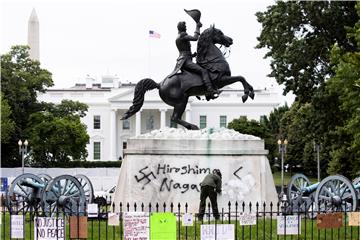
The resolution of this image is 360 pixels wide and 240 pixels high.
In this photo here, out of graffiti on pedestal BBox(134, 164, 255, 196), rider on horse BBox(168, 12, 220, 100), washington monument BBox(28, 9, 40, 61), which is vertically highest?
washington monument BBox(28, 9, 40, 61)

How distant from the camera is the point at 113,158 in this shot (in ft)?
314

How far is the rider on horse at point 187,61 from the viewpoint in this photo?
19766 millimetres

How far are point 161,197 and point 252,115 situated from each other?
7883 centimetres

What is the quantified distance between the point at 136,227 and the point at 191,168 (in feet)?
21.9

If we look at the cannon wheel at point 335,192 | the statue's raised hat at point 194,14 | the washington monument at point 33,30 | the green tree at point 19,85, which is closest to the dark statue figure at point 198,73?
the statue's raised hat at point 194,14

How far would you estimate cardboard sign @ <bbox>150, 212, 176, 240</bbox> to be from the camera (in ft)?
40.6

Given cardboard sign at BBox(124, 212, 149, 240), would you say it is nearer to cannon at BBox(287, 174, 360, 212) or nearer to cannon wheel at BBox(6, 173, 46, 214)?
cannon at BBox(287, 174, 360, 212)

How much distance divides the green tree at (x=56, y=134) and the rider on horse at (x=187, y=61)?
43792 millimetres

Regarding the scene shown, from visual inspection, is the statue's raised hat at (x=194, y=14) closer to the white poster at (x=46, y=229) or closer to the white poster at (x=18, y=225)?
the white poster at (x=18, y=225)

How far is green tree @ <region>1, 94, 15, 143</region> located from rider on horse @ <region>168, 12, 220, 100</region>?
119ft

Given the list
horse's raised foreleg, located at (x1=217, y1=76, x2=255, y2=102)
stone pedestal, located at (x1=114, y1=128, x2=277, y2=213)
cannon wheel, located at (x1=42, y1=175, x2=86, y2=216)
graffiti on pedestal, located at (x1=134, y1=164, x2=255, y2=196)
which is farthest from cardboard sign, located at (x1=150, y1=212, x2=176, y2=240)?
horse's raised foreleg, located at (x1=217, y1=76, x2=255, y2=102)

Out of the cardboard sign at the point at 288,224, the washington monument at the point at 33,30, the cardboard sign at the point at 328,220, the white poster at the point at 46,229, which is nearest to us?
the white poster at the point at 46,229

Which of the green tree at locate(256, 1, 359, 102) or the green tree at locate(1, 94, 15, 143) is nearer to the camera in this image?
the green tree at locate(256, 1, 359, 102)

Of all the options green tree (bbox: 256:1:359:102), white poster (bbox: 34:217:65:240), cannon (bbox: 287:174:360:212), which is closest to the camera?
white poster (bbox: 34:217:65:240)
